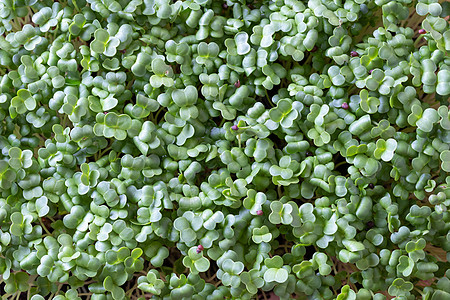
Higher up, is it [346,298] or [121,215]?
[121,215]

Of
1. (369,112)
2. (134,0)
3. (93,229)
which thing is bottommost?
(93,229)

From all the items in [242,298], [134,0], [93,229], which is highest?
[134,0]

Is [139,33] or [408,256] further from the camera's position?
[139,33]

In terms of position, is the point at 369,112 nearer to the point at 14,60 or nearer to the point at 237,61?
the point at 237,61

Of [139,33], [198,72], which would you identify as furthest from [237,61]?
[139,33]

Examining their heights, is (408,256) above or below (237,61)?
below

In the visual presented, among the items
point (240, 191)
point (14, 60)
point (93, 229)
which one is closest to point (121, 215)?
point (93, 229)

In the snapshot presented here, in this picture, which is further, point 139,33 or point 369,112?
point 139,33

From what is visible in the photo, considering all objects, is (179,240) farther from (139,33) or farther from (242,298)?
(139,33)
